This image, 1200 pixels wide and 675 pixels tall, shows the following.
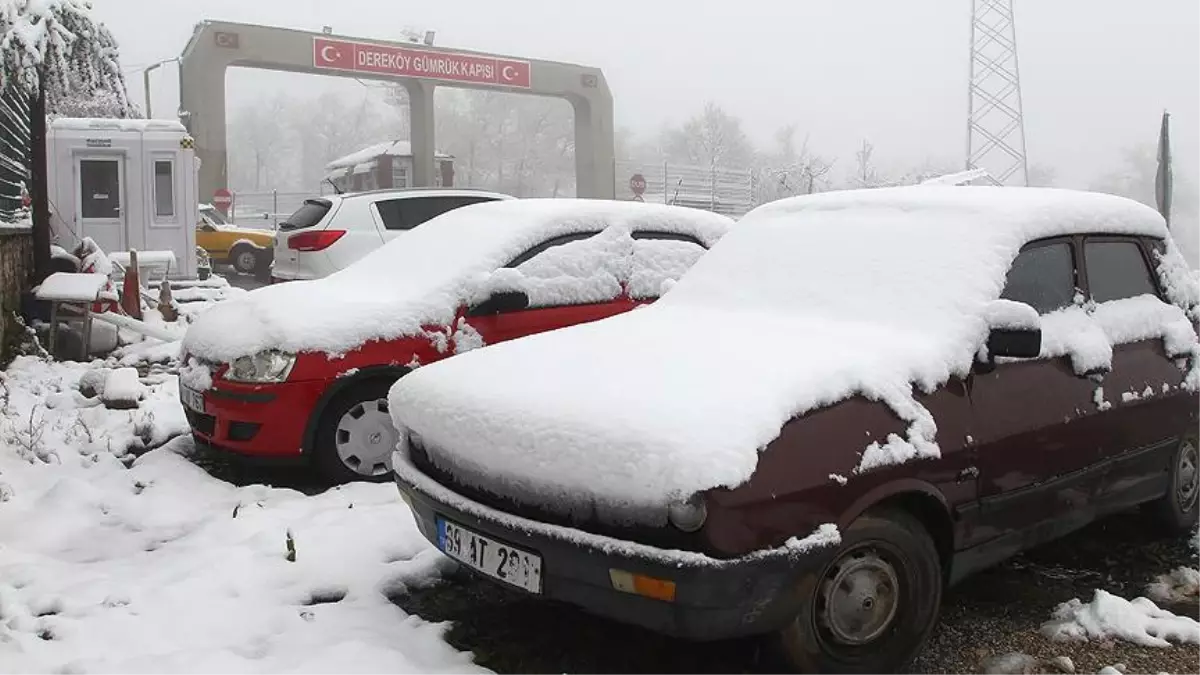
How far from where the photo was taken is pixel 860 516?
9.93 feet

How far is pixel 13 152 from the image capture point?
398 inches

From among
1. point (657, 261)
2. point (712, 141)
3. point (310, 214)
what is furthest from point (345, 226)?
point (712, 141)

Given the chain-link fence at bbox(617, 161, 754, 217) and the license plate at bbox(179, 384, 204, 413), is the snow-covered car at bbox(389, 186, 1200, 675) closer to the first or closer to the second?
the license plate at bbox(179, 384, 204, 413)

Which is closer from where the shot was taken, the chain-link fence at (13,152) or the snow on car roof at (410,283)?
the snow on car roof at (410,283)

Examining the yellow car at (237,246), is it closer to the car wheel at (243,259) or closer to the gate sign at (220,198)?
the car wheel at (243,259)

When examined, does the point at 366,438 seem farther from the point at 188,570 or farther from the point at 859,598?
the point at 859,598

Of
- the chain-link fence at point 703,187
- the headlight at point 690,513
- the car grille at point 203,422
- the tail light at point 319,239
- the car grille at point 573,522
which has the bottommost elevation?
the car grille at point 203,422

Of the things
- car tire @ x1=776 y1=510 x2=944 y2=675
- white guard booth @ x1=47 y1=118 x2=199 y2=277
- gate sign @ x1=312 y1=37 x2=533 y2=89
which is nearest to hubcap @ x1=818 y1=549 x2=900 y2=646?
car tire @ x1=776 y1=510 x2=944 y2=675

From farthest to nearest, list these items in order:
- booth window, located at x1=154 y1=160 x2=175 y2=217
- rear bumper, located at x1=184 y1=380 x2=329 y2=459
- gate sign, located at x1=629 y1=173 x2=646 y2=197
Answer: gate sign, located at x1=629 y1=173 x2=646 y2=197
booth window, located at x1=154 y1=160 x2=175 y2=217
rear bumper, located at x1=184 y1=380 x2=329 y2=459

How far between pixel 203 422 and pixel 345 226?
6.36 metres

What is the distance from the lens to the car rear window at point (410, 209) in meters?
11.7

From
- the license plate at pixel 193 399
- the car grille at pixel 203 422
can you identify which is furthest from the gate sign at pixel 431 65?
the car grille at pixel 203 422

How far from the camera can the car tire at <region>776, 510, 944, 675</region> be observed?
2977 mm

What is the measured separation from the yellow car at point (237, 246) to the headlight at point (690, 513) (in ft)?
66.5
